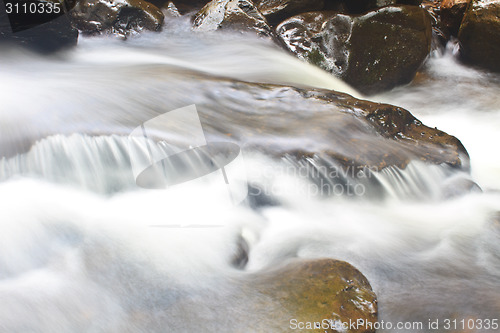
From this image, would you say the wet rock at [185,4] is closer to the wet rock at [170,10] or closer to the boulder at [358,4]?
the wet rock at [170,10]

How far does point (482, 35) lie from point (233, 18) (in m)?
3.98

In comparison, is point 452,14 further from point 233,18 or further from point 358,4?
point 233,18

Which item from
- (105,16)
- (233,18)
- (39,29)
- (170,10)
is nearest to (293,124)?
(233,18)

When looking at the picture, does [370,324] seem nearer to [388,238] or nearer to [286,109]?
[388,238]

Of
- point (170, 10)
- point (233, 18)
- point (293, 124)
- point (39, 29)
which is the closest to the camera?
point (293, 124)

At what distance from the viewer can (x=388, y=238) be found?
3.71 m

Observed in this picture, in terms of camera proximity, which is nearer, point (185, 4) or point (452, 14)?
point (185, 4)

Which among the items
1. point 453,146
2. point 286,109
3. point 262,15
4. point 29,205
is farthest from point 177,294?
point 262,15

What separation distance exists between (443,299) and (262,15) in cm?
554

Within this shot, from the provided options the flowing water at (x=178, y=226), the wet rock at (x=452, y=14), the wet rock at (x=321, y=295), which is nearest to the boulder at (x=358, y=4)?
the wet rock at (x=452, y=14)

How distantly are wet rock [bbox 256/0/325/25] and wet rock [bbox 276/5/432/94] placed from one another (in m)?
0.73

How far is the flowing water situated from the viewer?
2.74 metres

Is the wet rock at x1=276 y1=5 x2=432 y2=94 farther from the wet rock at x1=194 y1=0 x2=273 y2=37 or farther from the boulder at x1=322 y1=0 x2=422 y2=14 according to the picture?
the wet rock at x1=194 y1=0 x2=273 y2=37

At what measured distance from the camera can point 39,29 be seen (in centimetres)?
615
